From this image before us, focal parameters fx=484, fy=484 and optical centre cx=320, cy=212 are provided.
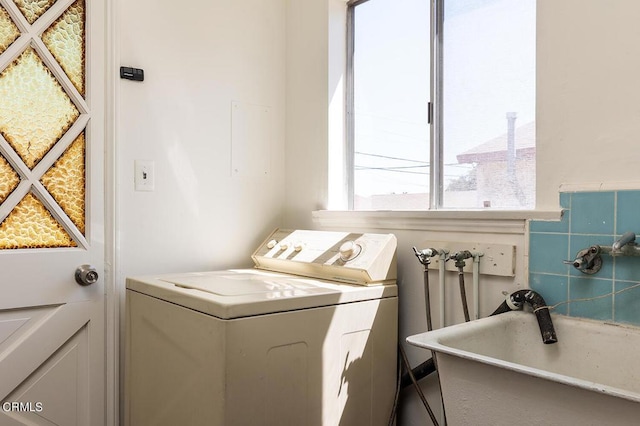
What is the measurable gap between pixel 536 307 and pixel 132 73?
5.51 feet

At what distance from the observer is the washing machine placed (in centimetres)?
133

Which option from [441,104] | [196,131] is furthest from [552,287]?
[196,131]

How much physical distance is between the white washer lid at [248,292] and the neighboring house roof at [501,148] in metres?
0.54

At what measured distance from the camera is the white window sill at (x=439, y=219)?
4.82 feet

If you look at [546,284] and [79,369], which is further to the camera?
[79,369]

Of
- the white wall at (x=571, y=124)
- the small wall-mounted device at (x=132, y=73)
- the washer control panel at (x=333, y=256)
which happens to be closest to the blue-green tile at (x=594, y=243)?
the white wall at (x=571, y=124)

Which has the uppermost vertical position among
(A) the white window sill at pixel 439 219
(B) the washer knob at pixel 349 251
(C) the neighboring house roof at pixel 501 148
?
(C) the neighboring house roof at pixel 501 148

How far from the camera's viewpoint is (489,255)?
1.53m

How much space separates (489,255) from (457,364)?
1.69 ft

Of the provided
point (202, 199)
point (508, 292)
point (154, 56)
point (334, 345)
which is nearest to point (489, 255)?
point (508, 292)

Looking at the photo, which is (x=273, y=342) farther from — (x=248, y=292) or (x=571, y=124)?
(x=571, y=124)

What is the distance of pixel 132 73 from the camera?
6.31ft

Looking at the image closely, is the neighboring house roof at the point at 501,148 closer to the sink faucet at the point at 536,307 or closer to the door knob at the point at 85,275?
the sink faucet at the point at 536,307

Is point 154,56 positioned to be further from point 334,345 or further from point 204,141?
point 334,345
